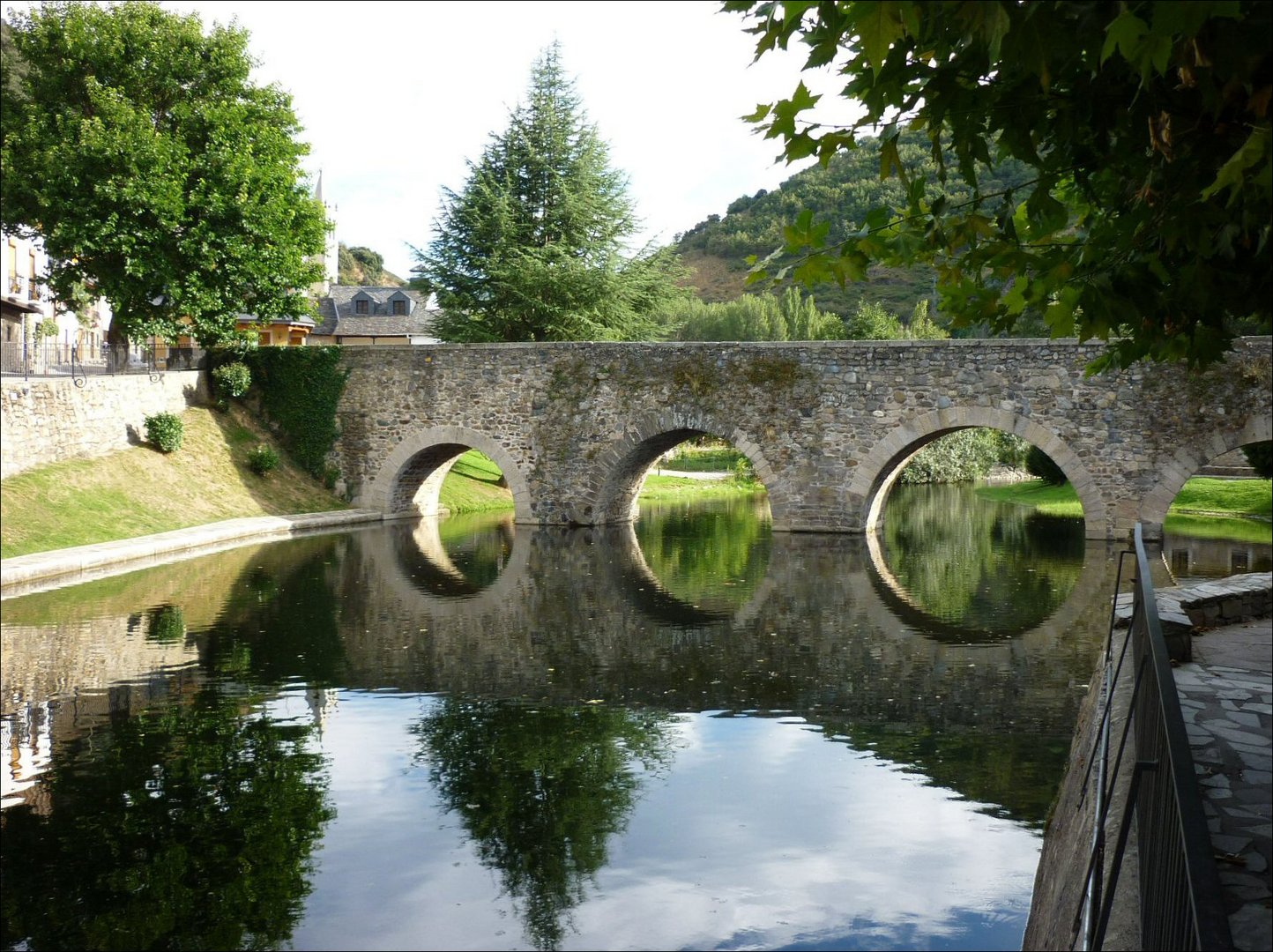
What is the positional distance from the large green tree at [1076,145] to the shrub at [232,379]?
72.0ft

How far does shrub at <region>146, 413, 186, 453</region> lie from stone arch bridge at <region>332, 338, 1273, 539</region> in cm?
327

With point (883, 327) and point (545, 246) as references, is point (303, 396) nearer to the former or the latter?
point (545, 246)

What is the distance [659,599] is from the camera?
1427 cm

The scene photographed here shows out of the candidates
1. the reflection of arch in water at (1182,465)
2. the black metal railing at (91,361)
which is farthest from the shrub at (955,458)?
the black metal railing at (91,361)

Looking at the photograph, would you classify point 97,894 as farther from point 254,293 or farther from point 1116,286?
point 254,293

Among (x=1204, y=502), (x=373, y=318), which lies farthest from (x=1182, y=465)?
(x=373, y=318)

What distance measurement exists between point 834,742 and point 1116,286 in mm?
4287

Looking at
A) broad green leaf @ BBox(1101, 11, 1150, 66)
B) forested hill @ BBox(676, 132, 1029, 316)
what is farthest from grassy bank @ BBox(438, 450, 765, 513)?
broad green leaf @ BBox(1101, 11, 1150, 66)

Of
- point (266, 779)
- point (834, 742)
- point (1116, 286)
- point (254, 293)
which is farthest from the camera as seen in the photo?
point (254, 293)

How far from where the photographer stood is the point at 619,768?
725cm

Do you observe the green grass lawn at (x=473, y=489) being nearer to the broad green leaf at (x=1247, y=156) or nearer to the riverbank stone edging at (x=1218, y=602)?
the riverbank stone edging at (x=1218, y=602)

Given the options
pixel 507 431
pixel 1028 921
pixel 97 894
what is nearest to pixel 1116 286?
pixel 1028 921

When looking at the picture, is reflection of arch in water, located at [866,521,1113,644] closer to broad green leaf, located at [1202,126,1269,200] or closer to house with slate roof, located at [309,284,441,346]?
broad green leaf, located at [1202,126,1269,200]

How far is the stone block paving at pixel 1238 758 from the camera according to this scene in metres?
3.46
